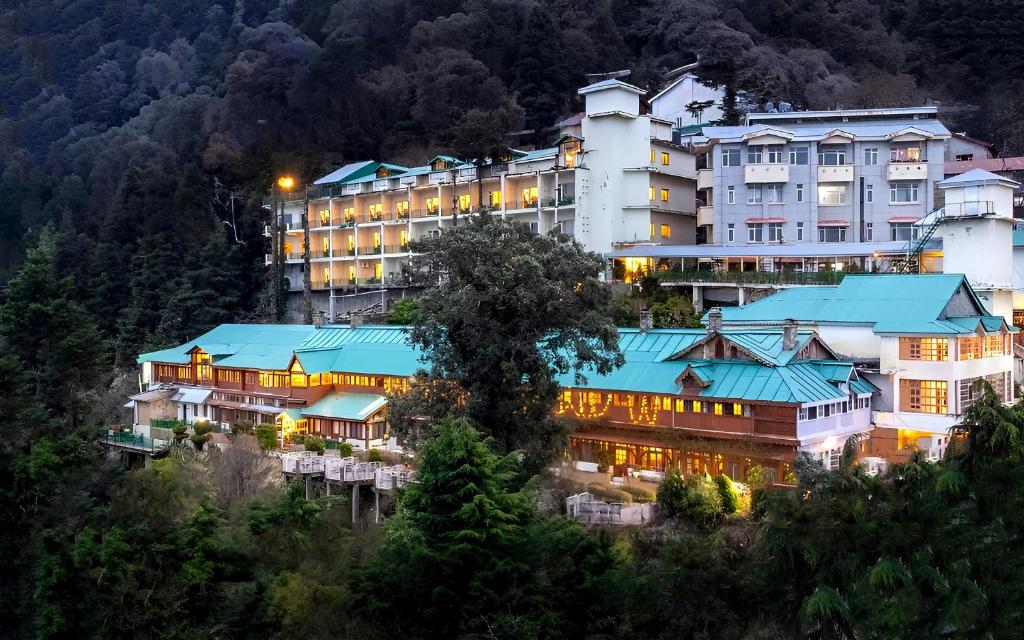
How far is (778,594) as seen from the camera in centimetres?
1850

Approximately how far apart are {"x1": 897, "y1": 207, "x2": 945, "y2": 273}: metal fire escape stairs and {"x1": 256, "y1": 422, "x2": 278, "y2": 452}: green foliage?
30369 mm

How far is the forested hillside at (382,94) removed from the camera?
218 feet

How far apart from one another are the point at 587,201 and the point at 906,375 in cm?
2453

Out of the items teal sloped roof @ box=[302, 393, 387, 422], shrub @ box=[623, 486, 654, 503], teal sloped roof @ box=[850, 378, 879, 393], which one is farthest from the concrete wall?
shrub @ box=[623, 486, 654, 503]

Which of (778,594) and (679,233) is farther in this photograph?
(679,233)

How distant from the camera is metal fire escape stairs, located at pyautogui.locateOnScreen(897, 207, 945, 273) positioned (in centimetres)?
4169

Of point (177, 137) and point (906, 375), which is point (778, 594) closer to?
point (906, 375)

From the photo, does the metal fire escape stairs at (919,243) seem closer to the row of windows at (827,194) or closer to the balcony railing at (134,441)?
the row of windows at (827,194)

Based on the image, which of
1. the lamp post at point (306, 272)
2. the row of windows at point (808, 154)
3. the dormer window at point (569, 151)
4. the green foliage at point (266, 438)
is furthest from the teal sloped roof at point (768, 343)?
the lamp post at point (306, 272)

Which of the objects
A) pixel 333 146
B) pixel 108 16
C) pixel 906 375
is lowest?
pixel 906 375

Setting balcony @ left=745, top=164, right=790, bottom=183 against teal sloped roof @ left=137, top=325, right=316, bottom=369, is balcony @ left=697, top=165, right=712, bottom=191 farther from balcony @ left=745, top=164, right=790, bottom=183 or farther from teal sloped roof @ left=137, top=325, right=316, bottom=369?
teal sloped roof @ left=137, top=325, right=316, bottom=369

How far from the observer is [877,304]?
35250 mm

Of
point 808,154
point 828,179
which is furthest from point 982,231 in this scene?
point 808,154

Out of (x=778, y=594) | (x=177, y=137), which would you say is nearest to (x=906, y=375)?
(x=778, y=594)
